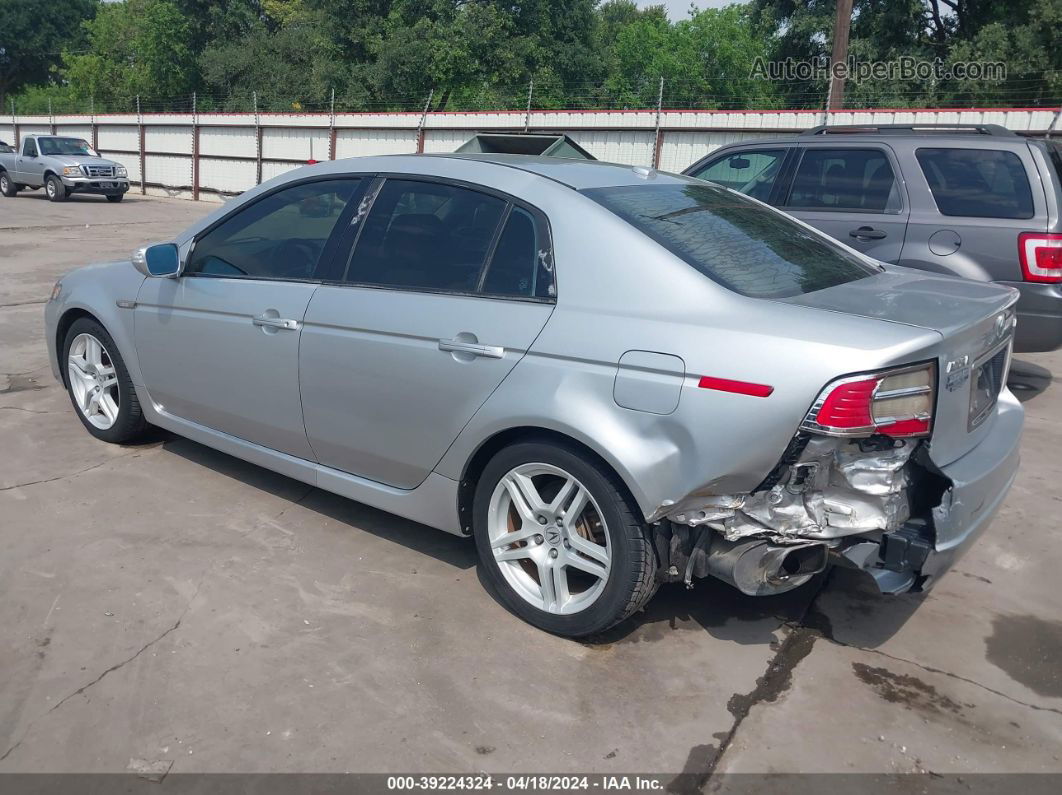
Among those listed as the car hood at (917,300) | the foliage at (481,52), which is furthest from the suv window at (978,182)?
the foliage at (481,52)

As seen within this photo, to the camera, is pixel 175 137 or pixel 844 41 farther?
pixel 175 137

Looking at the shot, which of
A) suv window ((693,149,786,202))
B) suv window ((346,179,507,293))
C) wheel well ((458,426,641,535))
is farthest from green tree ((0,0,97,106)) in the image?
wheel well ((458,426,641,535))

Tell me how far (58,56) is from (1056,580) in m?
64.6

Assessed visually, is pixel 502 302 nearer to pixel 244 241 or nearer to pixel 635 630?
pixel 635 630

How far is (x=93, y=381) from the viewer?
17.1 ft

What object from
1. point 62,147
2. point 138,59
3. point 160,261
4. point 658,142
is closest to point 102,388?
point 160,261

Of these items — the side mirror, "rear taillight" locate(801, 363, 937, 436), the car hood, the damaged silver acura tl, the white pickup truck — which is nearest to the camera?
"rear taillight" locate(801, 363, 937, 436)

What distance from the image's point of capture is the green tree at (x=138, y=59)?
4247 centimetres

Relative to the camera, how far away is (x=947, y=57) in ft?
79.3

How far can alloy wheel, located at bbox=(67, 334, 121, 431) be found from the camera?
5.11 m

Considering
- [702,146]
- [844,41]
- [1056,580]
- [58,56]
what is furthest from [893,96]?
[58,56]

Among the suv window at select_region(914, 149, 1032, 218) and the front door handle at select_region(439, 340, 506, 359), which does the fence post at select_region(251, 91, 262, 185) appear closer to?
the suv window at select_region(914, 149, 1032, 218)

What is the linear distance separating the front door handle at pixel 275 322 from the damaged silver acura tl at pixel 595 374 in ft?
0.06

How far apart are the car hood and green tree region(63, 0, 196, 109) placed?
4409cm
